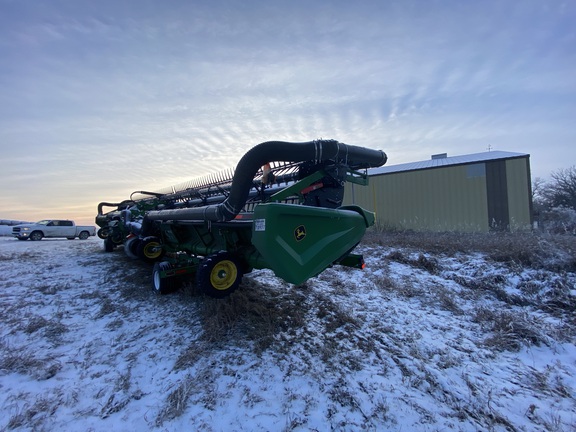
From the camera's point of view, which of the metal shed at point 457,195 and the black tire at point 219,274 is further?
the metal shed at point 457,195

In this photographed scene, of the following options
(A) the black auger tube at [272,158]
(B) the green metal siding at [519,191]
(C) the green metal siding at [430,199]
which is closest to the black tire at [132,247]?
(A) the black auger tube at [272,158]

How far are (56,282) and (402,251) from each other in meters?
7.26

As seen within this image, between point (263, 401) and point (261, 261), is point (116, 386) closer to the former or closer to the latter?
point (263, 401)

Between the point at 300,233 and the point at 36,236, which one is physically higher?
the point at 300,233

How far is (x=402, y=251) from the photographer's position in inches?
282

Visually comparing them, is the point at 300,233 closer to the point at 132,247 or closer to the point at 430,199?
the point at 132,247

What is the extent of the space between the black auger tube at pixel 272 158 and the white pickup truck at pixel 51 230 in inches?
883

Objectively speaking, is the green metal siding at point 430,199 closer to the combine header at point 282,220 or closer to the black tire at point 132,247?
the black tire at point 132,247

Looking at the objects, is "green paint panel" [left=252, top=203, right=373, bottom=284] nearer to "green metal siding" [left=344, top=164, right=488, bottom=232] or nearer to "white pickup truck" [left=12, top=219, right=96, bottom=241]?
"green metal siding" [left=344, top=164, right=488, bottom=232]

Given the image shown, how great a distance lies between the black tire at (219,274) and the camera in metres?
3.54

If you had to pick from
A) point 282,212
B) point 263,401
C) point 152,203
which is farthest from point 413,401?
point 152,203

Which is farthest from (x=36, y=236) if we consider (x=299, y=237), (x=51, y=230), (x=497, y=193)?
(x=497, y=193)

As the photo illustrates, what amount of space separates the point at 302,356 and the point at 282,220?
1404 millimetres

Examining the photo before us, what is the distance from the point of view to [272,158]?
3.20 meters
